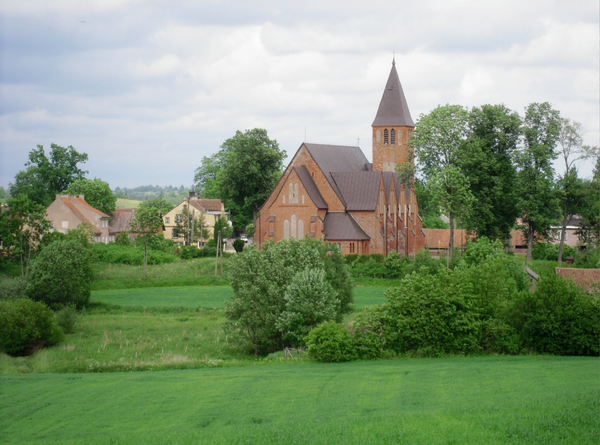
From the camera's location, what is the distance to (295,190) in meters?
60.7

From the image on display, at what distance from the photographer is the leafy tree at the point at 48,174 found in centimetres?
6956

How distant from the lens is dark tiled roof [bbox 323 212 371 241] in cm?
5912

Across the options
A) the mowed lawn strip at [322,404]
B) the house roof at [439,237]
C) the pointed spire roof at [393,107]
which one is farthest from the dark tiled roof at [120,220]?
the mowed lawn strip at [322,404]

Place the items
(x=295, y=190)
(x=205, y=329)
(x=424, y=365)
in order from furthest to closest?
(x=295, y=190) → (x=205, y=329) → (x=424, y=365)

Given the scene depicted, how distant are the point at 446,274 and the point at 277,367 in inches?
309

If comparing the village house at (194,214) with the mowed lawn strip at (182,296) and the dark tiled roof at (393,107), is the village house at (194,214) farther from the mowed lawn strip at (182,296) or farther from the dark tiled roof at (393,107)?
the mowed lawn strip at (182,296)

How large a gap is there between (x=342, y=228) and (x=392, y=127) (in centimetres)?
1315

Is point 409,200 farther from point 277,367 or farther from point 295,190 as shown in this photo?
point 277,367

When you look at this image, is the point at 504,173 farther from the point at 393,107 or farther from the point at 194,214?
the point at 194,214

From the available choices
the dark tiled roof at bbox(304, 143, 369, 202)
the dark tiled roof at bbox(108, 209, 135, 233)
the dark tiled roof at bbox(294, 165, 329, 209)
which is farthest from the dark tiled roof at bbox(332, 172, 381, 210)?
the dark tiled roof at bbox(108, 209, 135, 233)

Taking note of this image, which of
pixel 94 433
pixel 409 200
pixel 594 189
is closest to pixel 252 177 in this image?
pixel 409 200

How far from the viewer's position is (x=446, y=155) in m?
53.8

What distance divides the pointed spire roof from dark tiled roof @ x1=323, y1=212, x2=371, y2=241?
1160 cm

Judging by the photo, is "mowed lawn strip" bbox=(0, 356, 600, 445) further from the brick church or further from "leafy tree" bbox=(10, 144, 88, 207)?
"leafy tree" bbox=(10, 144, 88, 207)
